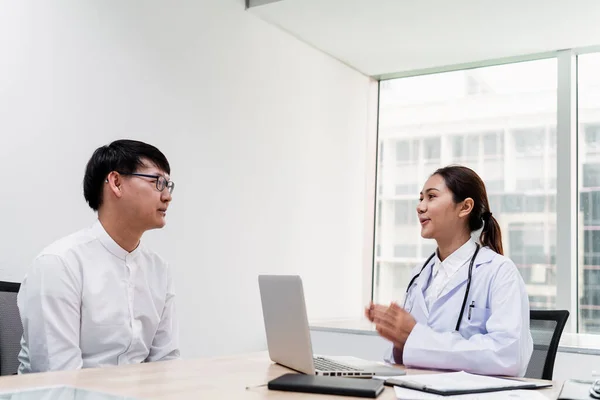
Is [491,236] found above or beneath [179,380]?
above

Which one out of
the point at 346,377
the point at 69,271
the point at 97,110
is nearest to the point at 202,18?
the point at 97,110

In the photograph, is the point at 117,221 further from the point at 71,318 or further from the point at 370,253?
the point at 370,253

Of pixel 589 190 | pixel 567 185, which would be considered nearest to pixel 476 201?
pixel 567 185

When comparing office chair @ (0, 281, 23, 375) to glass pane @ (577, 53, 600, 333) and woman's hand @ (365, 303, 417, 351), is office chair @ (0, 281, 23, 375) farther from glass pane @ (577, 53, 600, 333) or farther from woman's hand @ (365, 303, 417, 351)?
glass pane @ (577, 53, 600, 333)

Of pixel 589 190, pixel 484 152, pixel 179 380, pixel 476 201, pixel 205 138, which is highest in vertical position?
pixel 484 152

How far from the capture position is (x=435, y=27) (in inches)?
171

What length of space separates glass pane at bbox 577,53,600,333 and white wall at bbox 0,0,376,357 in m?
1.55

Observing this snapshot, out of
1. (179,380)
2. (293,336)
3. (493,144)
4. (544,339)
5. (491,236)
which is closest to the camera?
(179,380)

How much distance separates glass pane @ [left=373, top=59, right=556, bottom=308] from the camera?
4766mm

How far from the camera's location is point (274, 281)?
1.82 metres

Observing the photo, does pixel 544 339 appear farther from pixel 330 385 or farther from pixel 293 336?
pixel 330 385

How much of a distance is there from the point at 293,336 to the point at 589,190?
11.4ft

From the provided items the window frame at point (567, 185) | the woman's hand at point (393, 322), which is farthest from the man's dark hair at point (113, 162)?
the window frame at point (567, 185)

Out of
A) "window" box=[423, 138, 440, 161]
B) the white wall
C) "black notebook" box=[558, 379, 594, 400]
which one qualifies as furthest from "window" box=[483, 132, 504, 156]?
"black notebook" box=[558, 379, 594, 400]
